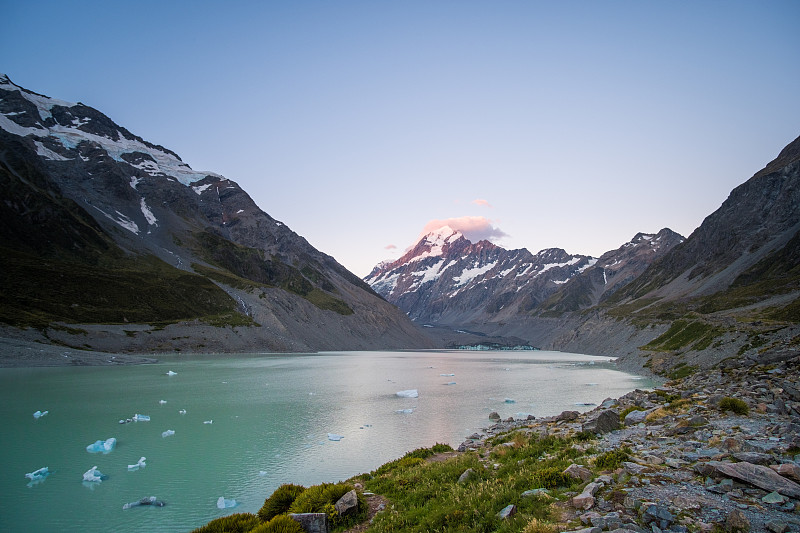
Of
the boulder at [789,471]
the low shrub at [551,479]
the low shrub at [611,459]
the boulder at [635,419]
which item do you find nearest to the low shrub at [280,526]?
the low shrub at [551,479]

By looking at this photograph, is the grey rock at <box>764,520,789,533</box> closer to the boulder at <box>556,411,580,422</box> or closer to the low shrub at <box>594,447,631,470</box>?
the low shrub at <box>594,447,631,470</box>

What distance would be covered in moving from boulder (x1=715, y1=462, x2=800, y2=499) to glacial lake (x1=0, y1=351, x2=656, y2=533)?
52.6 ft

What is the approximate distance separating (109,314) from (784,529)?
134765mm

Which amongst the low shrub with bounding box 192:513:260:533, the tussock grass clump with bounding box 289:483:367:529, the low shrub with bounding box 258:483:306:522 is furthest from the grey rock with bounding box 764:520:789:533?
the low shrub with bounding box 258:483:306:522

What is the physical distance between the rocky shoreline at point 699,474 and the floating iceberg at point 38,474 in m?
20.8

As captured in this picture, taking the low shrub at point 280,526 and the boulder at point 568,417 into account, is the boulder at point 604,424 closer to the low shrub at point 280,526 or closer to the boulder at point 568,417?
the boulder at point 568,417

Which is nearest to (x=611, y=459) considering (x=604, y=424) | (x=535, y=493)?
(x=535, y=493)

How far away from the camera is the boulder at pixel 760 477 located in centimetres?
909

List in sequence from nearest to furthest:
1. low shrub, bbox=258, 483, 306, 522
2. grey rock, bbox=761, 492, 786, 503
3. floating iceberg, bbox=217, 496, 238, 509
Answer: grey rock, bbox=761, 492, 786, 503
low shrub, bbox=258, 483, 306, 522
floating iceberg, bbox=217, 496, 238, 509

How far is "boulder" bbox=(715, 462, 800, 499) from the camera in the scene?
909 cm

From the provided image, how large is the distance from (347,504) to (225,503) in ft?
23.8

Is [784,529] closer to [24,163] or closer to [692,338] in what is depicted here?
[692,338]

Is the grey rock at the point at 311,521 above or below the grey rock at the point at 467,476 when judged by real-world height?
below

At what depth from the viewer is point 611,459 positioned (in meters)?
13.6
